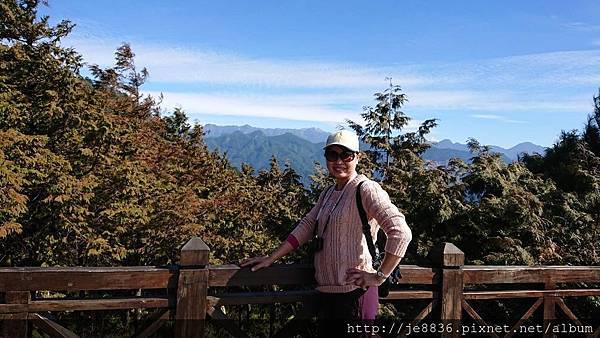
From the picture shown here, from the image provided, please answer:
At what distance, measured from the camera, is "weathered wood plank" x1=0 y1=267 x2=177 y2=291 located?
9.00 feet

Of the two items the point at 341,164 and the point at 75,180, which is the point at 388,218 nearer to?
the point at 341,164

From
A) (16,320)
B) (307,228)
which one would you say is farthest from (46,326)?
(307,228)

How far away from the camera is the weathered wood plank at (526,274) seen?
3758 mm

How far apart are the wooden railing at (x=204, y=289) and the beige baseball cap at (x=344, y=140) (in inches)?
37.6

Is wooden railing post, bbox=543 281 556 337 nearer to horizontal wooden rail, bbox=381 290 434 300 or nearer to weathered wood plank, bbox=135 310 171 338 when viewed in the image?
horizontal wooden rail, bbox=381 290 434 300

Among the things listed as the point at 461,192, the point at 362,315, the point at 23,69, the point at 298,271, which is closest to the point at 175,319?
the point at 298,271

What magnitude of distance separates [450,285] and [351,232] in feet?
4.36

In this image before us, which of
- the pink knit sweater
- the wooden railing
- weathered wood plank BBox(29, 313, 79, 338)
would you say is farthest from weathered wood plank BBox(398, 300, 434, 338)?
weathered wood plank BBox(29, 313, 79, 338)

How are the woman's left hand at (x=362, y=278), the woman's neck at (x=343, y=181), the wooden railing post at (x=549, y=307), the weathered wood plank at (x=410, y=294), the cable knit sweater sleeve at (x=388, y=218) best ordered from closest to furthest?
the cable knit sweater sleeve at (x=388, y=218)
the woman's left hand at (x=362, y=278)
the woman's neck at (x=343, y=181)
the weathered wood plank at (x=410, y=294)
the wooden railing post at (x=549, y=307)

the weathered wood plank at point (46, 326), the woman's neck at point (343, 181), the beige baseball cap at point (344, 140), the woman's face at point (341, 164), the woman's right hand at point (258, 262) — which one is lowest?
the weathered wood plank at point (46, 326)

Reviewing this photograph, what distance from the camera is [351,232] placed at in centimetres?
278

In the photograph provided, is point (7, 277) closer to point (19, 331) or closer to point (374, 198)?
point (19, 331)

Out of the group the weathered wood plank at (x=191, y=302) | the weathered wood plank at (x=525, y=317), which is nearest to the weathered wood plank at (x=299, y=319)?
the weathered wood plank at (x=191, y=302)

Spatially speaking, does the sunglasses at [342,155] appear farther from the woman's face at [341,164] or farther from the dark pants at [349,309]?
the dark pants at [349,309]
